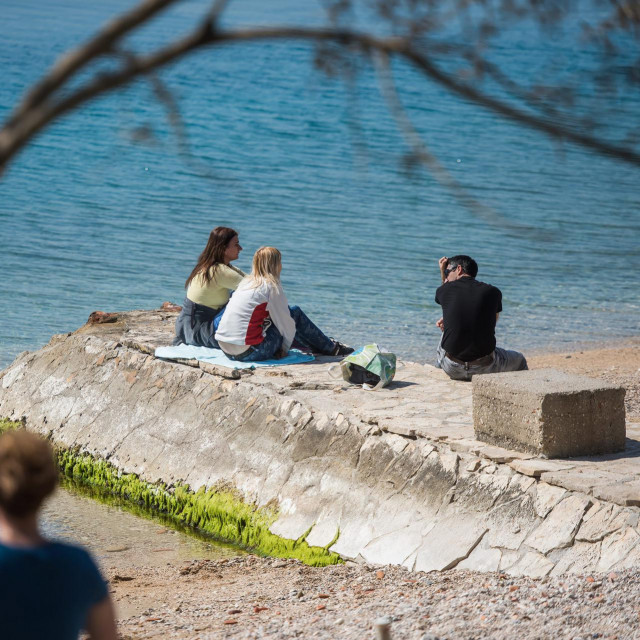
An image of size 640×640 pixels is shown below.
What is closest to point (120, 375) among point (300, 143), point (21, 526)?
point (21, 526)

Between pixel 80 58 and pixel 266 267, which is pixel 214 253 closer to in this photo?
pixel 266 267

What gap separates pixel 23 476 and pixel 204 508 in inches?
224

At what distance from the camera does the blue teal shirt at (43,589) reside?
2.86 meters

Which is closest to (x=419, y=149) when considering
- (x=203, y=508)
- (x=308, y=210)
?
(x=203, y=508)

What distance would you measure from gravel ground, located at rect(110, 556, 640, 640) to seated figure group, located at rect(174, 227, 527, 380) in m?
2.56

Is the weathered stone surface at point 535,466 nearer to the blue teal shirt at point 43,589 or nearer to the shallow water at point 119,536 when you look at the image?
the shallow water at point 119,536

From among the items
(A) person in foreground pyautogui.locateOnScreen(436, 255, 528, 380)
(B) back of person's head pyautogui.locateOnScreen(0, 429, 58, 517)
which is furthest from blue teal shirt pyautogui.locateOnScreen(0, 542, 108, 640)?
(A) person in foreground pyautogui.locateOnScreen(436, 255, 528, 380)

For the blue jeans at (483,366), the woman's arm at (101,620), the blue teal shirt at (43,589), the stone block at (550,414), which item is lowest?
the blue jeans at (483,366)

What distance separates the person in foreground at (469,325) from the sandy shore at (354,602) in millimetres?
2552

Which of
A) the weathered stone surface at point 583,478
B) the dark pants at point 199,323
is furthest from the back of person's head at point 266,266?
the weathered stone surface at point 583,478

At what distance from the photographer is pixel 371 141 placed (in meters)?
31.9

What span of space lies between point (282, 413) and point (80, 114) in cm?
2737

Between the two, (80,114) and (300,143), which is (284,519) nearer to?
(300,143)

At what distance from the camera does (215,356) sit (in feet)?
31.7
